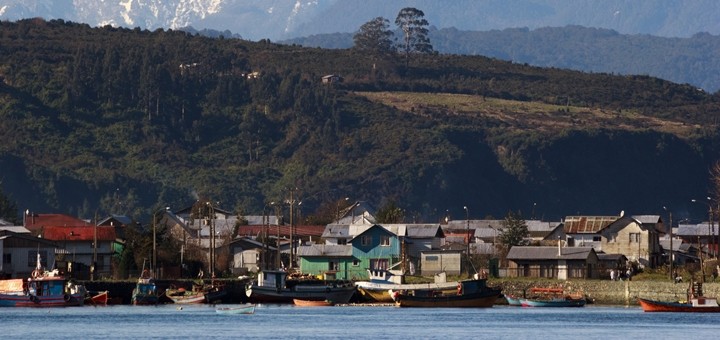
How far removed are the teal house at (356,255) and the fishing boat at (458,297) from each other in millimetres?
19206

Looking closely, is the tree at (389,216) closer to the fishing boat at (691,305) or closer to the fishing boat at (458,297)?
the fishing boat at (458,297)

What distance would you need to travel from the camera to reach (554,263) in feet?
379

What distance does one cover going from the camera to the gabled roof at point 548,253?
378ft

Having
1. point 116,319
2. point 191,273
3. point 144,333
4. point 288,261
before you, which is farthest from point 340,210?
point 144,333

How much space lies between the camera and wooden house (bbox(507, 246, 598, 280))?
115062 millimetres

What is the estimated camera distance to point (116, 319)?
8950 centimetres


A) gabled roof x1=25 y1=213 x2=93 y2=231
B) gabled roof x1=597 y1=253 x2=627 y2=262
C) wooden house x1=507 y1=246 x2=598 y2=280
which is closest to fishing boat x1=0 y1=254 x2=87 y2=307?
wooden house x1=507 y1=246 x2=598 y2=280

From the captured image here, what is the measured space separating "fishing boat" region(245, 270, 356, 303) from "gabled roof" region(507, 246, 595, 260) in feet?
45.8

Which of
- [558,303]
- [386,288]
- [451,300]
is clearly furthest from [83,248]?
[558,303]

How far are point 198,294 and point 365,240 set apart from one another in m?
22.8

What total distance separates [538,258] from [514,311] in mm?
16557

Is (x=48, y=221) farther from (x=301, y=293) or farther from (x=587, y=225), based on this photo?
(x=301, y=293)

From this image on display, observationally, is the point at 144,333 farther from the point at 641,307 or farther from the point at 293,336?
the point at 641,307

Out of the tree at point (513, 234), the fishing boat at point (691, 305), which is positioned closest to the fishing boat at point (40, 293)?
the fishing boat at point (691, 305)
